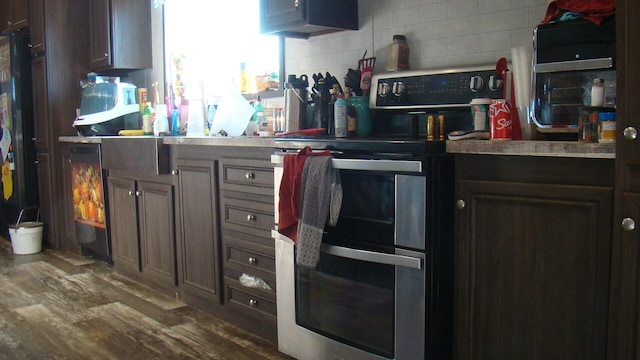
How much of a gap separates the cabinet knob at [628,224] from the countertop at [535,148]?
16cm

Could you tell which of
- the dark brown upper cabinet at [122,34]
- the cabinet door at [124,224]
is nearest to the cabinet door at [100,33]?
the dark brown upper cabinet at [122,34]

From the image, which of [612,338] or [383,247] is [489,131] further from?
[612,338]

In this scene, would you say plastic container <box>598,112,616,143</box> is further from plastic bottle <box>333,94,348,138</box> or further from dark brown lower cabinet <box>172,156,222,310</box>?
dark brown lower cabinet <box>172,156,222,310</box>

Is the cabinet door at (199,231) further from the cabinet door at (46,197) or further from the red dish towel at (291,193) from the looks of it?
the cabinet door at (46,197)

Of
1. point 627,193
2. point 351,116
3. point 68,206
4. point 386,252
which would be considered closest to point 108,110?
point 68,206

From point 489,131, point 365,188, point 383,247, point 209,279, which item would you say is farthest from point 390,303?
point 209,279

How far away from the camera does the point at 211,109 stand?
3705mm

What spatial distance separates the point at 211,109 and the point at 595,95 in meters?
2.53

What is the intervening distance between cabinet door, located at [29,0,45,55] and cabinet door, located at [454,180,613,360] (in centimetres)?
402

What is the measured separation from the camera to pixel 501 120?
6.18 feet

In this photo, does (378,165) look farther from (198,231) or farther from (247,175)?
(198,231)

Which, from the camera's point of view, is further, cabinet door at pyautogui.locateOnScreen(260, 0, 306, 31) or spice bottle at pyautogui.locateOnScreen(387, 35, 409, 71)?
cabinet door at pyautogui.locateOnScreen(260, 0, 306, 31)

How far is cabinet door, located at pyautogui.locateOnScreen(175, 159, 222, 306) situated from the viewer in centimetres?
287

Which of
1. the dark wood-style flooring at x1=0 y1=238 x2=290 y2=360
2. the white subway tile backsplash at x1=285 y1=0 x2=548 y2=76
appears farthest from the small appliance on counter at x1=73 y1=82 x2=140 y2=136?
the white subway tile backsplash at x1=285 y1=0 x2=548 y2=76
